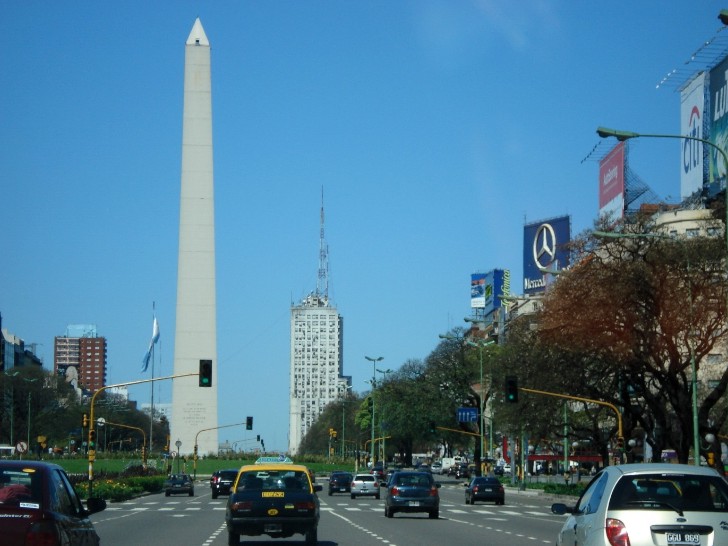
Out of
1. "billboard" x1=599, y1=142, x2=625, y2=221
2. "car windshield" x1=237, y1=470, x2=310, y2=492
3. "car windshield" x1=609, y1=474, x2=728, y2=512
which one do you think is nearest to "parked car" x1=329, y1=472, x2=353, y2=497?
"billboard" x1=599, y1=142, x2=625, y2=221

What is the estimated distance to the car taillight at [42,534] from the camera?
10.7 meters

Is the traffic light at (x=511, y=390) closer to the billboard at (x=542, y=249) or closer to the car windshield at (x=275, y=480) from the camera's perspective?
the car windshield at (x=275, y=480)

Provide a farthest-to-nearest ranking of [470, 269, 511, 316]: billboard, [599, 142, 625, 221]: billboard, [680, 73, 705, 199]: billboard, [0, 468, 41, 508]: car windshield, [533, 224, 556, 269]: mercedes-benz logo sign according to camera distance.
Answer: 1. [470, 269, 511, 316]: billboard
2. [533, 224, 556, 269]: mercedes-benz logo sign
3. [599, 142, 625, 221]: billboard
4. [680, 73, 705, 199]: billboard
5. [0, 468, 41, 508]: car windshield

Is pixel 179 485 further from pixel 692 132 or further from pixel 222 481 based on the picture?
pixel 692 132

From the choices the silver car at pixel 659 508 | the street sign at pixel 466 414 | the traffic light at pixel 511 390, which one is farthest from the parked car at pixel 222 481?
the silver car at pixel 659 508

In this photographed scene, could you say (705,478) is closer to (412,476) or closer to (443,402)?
(412,476)

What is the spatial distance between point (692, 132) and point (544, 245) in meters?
45.2

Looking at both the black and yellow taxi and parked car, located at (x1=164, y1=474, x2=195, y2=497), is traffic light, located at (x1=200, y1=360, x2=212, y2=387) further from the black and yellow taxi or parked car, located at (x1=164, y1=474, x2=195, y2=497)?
the black and yellow taxi

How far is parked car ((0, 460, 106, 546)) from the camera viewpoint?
420 inches

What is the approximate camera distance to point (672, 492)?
40.7 ft

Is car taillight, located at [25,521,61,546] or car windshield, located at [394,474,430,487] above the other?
car taillight, located at [25,521,61,546]

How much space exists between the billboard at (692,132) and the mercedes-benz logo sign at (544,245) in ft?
125

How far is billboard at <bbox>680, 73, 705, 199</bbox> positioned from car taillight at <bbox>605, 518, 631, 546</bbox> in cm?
5930

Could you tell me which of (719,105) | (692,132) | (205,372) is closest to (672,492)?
(205,372)
